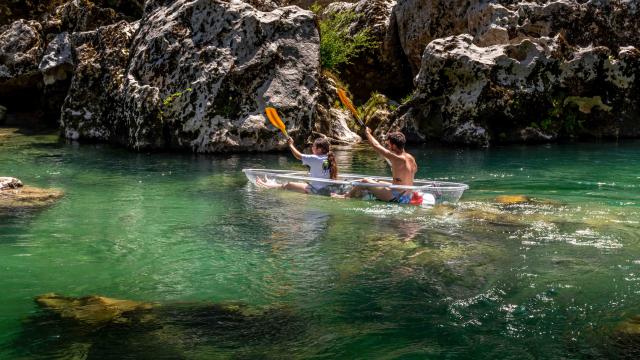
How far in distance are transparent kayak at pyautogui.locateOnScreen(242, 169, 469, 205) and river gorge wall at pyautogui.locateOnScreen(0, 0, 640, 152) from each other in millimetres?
4268

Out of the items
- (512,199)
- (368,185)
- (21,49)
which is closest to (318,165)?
(368,185)

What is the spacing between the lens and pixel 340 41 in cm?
1959

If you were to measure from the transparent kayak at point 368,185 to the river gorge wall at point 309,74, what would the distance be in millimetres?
4268

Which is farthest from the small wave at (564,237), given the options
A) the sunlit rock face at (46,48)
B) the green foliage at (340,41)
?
the sunlit rock face at (46,48)

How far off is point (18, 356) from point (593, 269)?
195 inches

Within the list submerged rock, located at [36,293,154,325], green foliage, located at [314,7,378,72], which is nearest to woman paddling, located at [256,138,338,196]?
submerged rock, located at [36,293,154,325]

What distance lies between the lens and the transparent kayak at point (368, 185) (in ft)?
30.4

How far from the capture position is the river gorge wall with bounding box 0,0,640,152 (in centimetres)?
1519

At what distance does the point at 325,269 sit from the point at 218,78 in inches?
373

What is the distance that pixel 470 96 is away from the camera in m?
16.3

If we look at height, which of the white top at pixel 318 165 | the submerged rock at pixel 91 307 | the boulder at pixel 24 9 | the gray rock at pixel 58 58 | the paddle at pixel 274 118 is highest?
the boulder at pixel 24 9

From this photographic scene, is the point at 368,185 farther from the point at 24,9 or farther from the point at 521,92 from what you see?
the point at 24,9

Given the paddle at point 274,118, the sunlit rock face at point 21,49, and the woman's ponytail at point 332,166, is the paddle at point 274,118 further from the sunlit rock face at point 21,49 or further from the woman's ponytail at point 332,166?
the sunlit rock face at point 21,49

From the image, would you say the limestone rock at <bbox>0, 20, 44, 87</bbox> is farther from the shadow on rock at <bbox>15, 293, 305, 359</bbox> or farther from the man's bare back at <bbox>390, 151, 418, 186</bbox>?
the shadow on rock at <bbox>15, 293, 305, 359</bbox>
